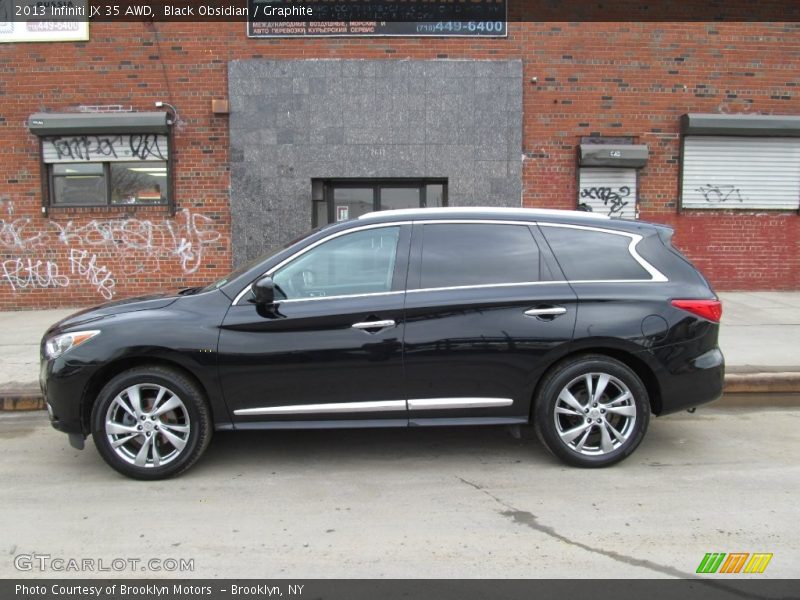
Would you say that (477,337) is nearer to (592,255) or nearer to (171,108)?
(592,255)

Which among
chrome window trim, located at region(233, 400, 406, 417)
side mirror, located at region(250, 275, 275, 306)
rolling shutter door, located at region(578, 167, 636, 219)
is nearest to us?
side mirror, located at region(250, 275, 275, 306)

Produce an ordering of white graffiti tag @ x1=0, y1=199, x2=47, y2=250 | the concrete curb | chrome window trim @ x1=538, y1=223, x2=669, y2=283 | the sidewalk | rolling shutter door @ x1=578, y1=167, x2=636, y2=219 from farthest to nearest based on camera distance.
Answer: rolling shutter door @ x1=578, y1=167, x2=636, y2=219, white graffiti tag @ x1=0, y1=199, x2=47, y2=250, the sidewalk, the concrete curb, chrome window trim @ x1=538, y1=223, x2=669, y2=283

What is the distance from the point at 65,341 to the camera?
4.11 metres

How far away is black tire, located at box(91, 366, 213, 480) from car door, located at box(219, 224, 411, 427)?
0.86 feet

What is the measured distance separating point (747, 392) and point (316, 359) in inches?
175

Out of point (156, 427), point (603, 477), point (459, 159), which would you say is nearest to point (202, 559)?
point (156, 427)

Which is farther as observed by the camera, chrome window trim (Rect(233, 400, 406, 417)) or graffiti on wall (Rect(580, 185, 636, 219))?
graffiti on wall (Rect(580, 185, 636, 219))

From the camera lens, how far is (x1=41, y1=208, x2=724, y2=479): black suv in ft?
13.3

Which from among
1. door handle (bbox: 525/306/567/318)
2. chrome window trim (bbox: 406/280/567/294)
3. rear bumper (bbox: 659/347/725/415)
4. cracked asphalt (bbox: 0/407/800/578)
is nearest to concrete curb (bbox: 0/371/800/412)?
cracked asphalt (bbox: 0/407/800/578)

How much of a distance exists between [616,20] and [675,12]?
3.47 feet

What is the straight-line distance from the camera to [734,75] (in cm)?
1084
